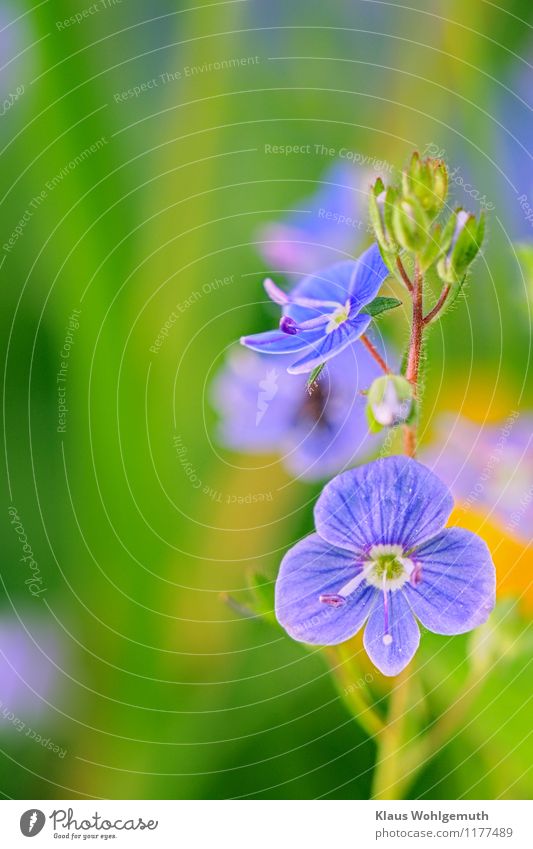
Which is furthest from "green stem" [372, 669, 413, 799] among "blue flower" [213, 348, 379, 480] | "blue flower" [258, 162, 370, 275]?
"blue flower" [258, 162, 370, 275]

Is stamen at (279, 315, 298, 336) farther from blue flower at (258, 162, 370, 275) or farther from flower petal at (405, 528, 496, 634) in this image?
blue flower at (258, 162, 370, 275)

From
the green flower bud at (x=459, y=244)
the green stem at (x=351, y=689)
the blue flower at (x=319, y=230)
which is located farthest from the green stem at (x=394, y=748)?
the blue flower at (x=319, y=230)

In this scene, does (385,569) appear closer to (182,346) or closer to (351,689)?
(351,689)

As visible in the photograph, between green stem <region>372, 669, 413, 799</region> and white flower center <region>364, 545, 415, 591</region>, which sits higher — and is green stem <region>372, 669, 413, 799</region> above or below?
below

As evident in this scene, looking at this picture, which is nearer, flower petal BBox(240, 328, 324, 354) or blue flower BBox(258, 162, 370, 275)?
flower petal BBox(240, 328, 324, 354)

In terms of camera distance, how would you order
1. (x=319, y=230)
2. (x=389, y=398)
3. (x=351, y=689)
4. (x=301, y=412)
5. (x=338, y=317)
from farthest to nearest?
(x=319, y=230)
(x=301, y=412)
(x=351, y=689)
(x=338, y=317)
(x=389, y=398)

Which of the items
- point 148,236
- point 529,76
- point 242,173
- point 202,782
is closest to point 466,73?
point 529,76
